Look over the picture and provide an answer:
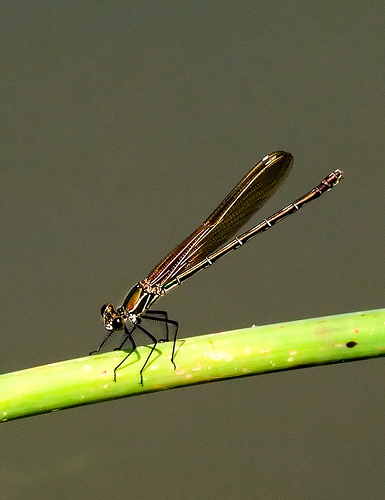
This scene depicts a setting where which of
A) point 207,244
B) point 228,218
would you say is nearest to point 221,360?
point 207,244

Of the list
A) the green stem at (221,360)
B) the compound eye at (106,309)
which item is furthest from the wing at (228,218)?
the green stem at (221,360)

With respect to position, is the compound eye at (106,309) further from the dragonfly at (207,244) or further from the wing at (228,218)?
the wing at (228,218)

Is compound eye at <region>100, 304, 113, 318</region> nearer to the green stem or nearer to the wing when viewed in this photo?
the wing

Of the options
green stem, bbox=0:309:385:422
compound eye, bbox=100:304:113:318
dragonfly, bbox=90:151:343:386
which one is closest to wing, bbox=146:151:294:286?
dragonfly, bbox=90:151:343:386

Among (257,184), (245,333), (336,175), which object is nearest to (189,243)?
(257,184)

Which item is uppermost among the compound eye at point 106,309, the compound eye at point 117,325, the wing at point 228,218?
the wing at point 228,218

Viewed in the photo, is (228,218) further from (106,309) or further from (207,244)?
(106,309)

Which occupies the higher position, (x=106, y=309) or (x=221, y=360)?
(x=106, y=309)
